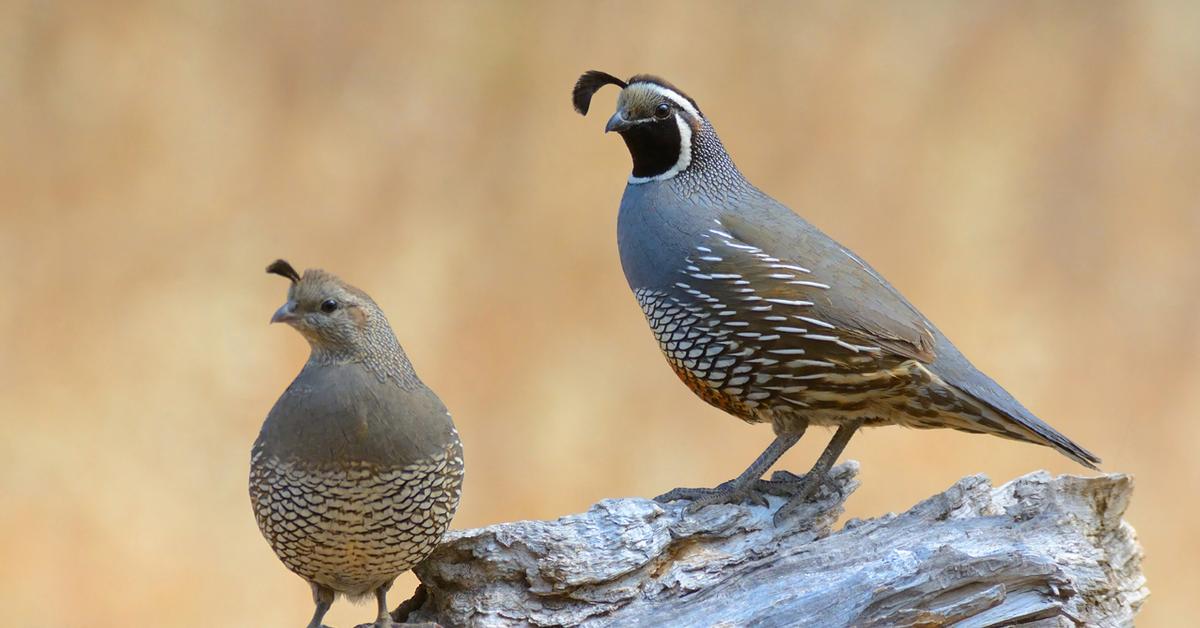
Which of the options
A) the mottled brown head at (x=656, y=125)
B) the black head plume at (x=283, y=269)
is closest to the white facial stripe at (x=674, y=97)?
the mottled brown head at (x=656, y=125)

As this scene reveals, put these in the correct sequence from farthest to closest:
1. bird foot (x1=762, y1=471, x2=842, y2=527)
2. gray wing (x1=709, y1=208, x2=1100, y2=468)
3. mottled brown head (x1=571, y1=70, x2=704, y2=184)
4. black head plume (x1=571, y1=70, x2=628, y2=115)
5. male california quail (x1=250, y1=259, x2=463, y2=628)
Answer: black head plume (x1=571, y1=70, x2=628, y2=115) < mottled brown head (x1=571, y1=70, x2=704, y2=184) < bird foot (x1=762, y1=471, x2=842, y2=527) < gray wing (x1=709, y1=208, x2=1100, y2=468) < male california quail (x1=250, y1=259, x2=463, y2=628)

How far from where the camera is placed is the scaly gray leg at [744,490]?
10.8 ft

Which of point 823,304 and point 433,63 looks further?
point 433,63

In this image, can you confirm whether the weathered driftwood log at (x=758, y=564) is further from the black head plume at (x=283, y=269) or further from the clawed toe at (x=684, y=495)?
the black head plume at (x=283, y=269)

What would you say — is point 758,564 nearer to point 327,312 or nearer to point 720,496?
point 720,496

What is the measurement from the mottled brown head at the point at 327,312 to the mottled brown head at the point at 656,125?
3.10 feet

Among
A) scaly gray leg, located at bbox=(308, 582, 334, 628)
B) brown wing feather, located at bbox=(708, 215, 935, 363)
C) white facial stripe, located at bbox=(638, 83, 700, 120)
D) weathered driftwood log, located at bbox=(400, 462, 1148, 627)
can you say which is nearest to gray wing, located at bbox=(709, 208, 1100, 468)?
brown wing feather, located at bbox=(708, 215, 935, 363)

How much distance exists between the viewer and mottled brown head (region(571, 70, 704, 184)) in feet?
11.1

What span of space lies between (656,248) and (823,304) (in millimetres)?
449

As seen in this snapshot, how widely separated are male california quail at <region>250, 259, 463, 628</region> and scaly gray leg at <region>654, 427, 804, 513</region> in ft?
2.43

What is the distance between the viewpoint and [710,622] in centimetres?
297

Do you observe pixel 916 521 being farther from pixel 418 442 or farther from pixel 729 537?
pixel 418 442

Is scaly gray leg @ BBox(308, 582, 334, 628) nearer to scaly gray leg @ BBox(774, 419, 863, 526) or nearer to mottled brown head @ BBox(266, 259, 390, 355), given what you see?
mottled brown head @ BBox(266, 259, 390, 355)

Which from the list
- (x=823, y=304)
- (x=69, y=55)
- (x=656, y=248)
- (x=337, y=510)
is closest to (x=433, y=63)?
(x=69, y=55)
